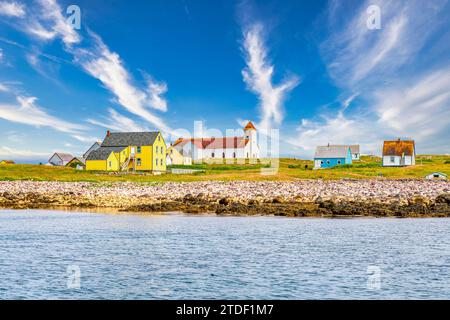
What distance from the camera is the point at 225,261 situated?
1388cm

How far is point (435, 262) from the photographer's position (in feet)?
44.9

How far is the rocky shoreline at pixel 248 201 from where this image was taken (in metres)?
29.2

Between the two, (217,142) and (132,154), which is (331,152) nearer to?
(217,142)

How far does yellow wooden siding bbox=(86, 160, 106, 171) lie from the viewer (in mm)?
79662

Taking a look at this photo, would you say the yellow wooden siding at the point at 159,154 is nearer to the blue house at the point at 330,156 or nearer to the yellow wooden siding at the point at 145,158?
the yellow wooden siding at the point at 145,158

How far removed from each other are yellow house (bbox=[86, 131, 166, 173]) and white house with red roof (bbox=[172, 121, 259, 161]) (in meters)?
40.9

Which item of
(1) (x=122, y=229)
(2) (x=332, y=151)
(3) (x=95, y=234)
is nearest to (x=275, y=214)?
(1) (x=122, y=229)

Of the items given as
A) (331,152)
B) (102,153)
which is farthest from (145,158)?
(331,152)

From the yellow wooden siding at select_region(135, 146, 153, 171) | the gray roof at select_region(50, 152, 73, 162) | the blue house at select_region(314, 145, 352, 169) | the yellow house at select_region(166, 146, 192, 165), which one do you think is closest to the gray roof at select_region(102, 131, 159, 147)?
the yellow wooden siding at select_region(135, 146, 153, 171)

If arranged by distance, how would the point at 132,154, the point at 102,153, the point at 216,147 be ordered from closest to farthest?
the point at 102,153
the point at 132,154
the point at 216,147

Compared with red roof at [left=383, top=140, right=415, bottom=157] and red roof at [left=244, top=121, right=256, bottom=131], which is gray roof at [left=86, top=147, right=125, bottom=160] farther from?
red roof at [left=244, top=121, right=256, bottom=131]

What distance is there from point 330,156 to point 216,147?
128 ft

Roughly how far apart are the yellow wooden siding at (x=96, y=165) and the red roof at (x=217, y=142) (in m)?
48.1

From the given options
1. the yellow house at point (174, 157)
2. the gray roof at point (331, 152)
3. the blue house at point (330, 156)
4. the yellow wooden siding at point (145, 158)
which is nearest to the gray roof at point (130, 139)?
the yellow wooden siding at point (145, 158)
